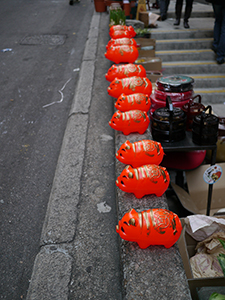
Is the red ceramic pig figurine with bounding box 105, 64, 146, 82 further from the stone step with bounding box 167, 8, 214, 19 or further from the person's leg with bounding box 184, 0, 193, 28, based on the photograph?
the stone step with bounding box 167, 8, 214, 19

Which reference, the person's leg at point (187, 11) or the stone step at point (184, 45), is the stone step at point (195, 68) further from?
the person's leg at point (187, 11)

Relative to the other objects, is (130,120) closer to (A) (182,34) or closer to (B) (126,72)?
(B) (126,72)

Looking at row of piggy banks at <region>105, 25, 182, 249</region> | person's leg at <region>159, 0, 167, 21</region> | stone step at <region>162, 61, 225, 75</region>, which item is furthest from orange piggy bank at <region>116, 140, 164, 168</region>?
person's leg at <region>159, 0, 167, 21</region>

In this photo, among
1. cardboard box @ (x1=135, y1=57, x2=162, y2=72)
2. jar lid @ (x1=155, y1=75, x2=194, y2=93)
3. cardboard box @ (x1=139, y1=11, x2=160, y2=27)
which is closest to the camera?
jar lid @ (x1=155, y1=75, x2=194, y2=93)

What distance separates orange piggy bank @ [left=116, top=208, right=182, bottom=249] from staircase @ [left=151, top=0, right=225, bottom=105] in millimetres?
4687

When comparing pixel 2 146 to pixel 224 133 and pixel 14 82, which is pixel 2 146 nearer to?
pixel 14 82

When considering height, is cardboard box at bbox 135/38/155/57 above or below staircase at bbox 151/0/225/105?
above

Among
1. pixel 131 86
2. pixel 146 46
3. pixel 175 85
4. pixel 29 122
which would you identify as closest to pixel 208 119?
pixel 175 85

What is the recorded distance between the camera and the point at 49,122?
15.1ft

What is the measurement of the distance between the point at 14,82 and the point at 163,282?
17.0 feet

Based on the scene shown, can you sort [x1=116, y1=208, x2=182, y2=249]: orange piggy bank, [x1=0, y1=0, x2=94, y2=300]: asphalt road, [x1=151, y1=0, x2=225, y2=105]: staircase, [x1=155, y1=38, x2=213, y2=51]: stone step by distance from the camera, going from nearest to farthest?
1. [x1=116, y1=208, x2=182, y2=249]: orange piggy bank
2. [x1=0, y1=0, x2=94, y2=300]: asphalt road
3. [x1=151, y1=0, x2=225, y2=105]: staircase
4. [x1=155, y1=38, x2=213, y2=51]: stone step

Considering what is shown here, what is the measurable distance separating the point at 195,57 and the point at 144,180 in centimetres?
569

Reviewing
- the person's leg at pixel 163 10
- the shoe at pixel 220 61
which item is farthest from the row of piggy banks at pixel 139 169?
the person's leg at pixel 163 10

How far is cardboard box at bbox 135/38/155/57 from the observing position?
19.5 feet
